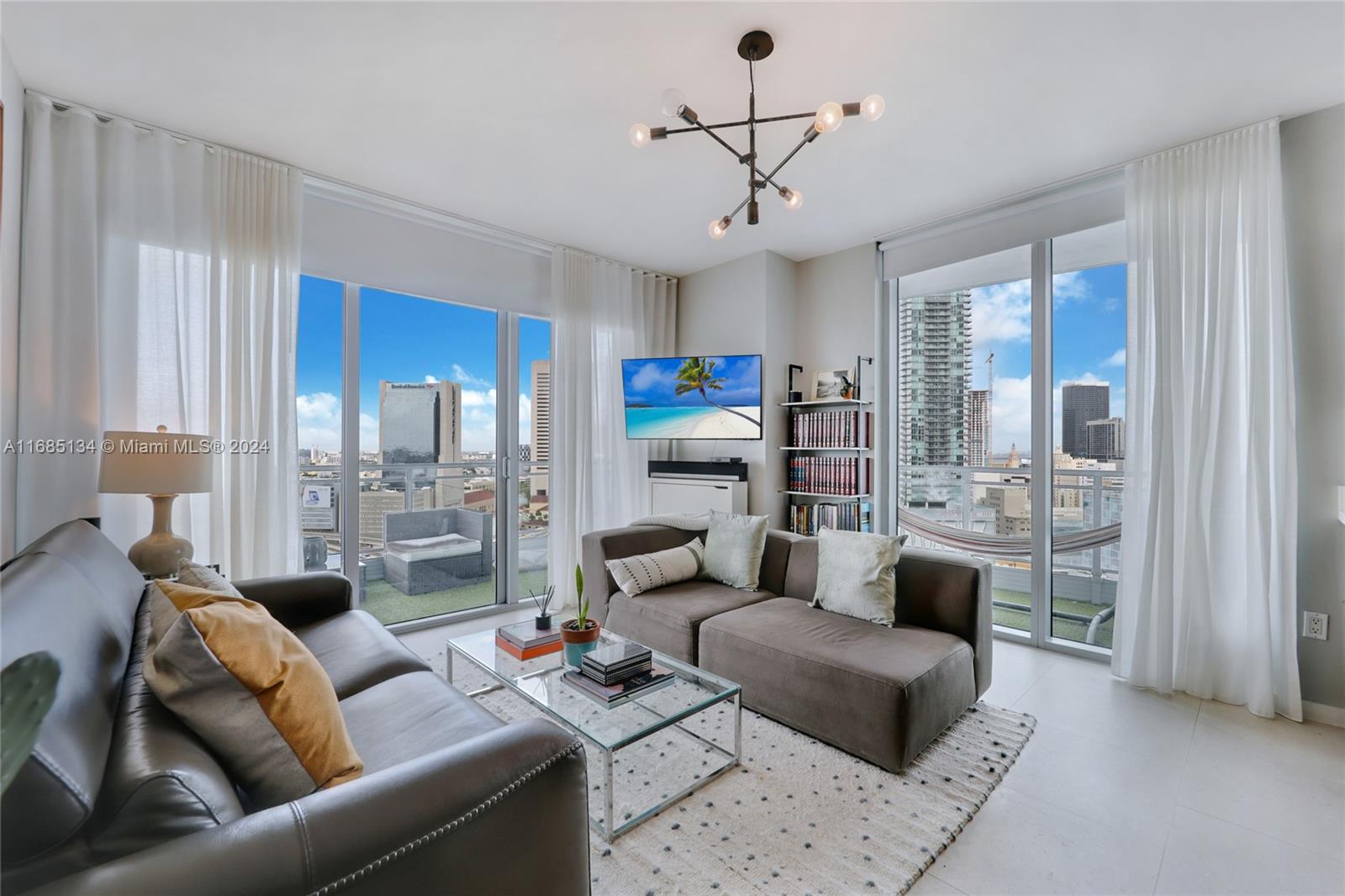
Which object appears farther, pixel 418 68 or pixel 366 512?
pixel 366 512

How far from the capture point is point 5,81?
2053 mm

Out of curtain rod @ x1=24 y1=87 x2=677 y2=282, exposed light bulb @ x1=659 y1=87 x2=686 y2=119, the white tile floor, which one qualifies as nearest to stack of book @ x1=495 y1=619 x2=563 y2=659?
the white tile floor

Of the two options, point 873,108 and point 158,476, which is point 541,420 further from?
point 873,108

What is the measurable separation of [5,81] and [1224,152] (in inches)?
189

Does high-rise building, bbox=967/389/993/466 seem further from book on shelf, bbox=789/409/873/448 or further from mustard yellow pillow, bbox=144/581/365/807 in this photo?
mustard yellow pillow, bbox=144/581/365/807

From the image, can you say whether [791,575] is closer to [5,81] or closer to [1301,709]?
[1301,709]

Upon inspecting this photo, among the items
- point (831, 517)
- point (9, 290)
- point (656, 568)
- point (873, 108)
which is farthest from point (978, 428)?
point (9, 290)

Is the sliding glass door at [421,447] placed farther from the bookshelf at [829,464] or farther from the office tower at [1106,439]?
the office tower at [1106,439]

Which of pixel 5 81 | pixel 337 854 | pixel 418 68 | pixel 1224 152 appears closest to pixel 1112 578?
pixel 1224 152

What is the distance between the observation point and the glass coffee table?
5.73 feet

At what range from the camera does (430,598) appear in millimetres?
3984

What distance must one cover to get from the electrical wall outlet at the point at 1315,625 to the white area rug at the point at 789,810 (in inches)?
49.4

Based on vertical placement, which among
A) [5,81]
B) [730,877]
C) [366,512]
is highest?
[5,81]

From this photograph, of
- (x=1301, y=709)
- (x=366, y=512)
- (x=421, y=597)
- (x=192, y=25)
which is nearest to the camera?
(x=192, y=25)
